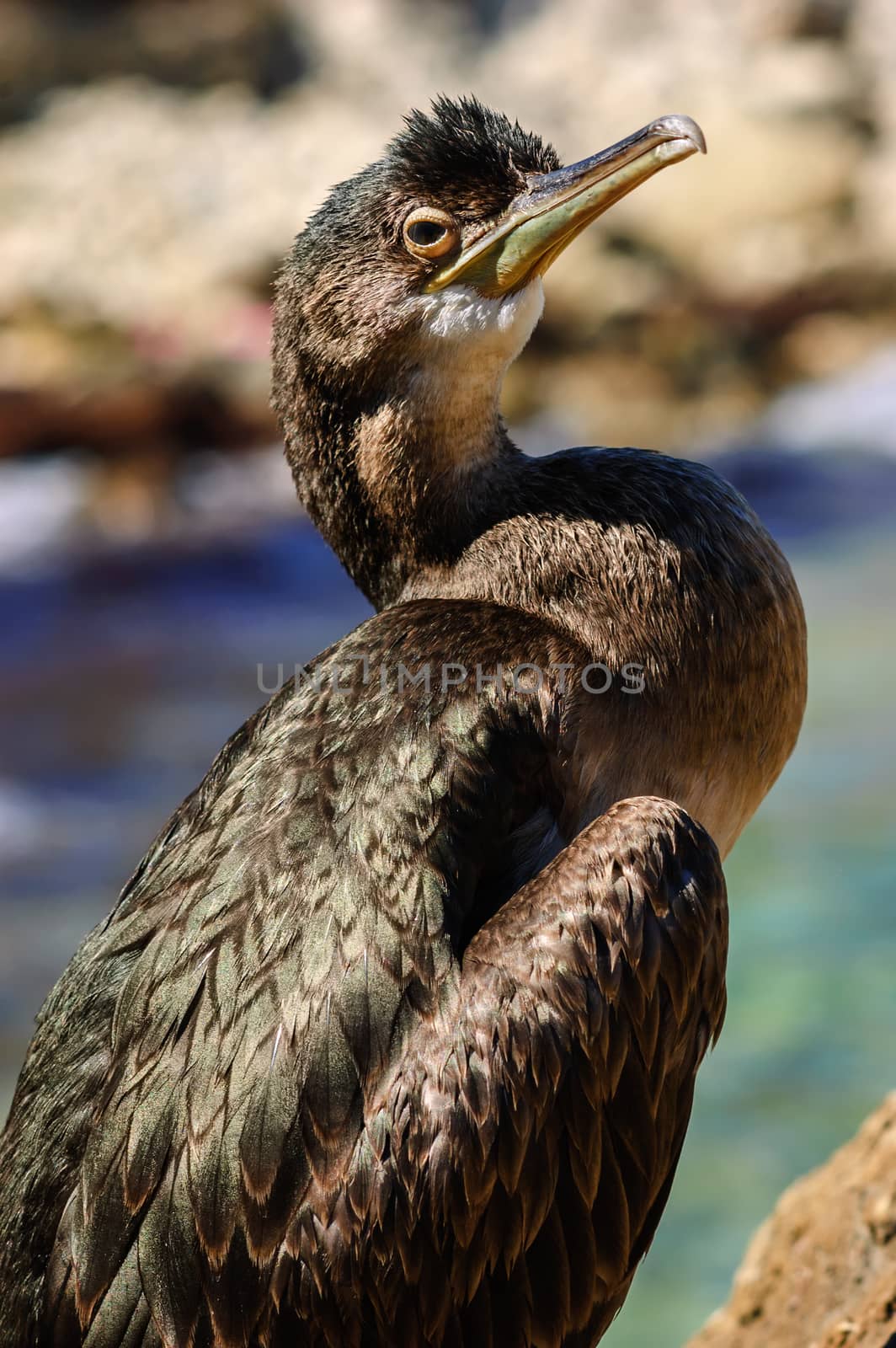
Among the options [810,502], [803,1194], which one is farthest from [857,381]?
[803,1194]

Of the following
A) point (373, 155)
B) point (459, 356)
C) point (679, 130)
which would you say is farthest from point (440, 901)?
point (373, 155)

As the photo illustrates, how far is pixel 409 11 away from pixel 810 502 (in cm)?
754

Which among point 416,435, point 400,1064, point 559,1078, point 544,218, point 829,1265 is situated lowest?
point 829,1265

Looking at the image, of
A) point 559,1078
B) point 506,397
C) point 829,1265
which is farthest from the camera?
point 506,397

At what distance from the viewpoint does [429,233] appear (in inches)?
119

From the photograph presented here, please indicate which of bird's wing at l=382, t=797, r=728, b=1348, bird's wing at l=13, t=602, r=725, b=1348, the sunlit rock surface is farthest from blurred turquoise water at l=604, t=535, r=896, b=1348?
the sunlit rock surface

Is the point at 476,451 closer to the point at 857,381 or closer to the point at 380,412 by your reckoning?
the point at 380,412

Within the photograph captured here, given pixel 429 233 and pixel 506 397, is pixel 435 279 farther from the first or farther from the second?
pixel 506 397

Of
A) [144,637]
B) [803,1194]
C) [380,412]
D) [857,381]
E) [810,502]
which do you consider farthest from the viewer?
[857,381]

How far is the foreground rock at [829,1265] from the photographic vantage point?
10.2ft

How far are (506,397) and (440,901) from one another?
10113mm

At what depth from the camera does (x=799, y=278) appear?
13.4 meters

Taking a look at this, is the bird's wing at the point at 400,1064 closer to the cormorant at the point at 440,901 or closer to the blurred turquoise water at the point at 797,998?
the cormorant at the point at 440,901

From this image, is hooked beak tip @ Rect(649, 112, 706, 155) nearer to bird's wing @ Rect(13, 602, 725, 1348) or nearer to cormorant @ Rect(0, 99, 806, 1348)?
cormorant @ Rect(0, 99, 806, 1348)
